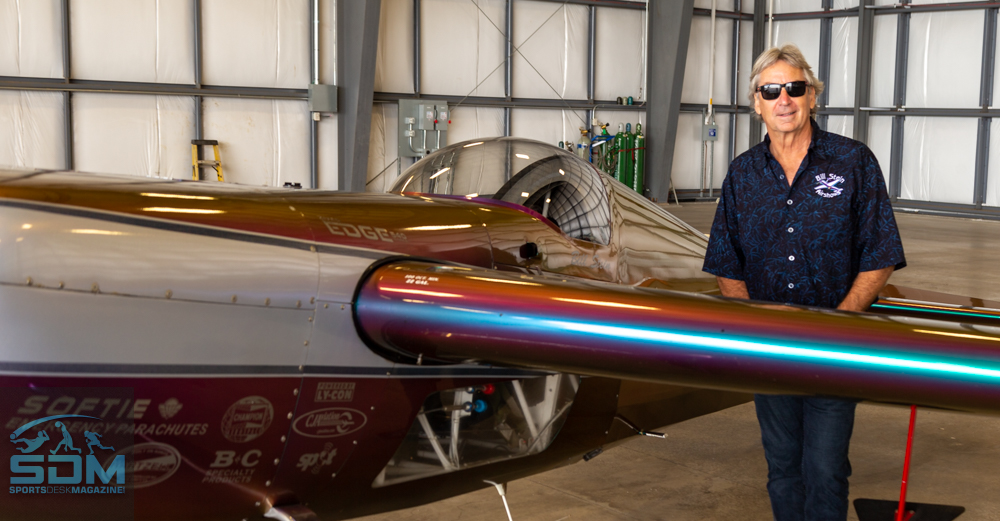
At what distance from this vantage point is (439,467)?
3.24 m

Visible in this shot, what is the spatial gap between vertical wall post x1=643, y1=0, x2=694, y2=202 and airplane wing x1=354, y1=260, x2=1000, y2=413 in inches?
742

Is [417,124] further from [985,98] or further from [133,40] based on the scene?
[985,98]

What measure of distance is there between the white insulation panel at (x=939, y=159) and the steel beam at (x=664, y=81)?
20.5 feet

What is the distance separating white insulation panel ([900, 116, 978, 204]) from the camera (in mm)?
20719

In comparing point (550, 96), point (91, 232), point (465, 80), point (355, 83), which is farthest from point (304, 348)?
point (550, 96)

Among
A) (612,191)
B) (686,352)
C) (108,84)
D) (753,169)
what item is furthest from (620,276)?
(108,84)

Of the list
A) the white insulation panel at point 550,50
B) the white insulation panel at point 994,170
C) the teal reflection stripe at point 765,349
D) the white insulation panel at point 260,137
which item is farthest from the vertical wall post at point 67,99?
the white insulation panel at point 994,170

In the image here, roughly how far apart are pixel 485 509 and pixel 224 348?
2424 mm

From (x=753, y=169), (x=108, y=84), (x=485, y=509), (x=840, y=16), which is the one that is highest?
(x=840, y=16)

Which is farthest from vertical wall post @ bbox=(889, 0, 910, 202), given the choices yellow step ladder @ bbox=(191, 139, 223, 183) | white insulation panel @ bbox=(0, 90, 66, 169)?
white insulation panel @ bbox=(0, 90, 66, 169)

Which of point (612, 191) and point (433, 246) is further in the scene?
point (612, 191)

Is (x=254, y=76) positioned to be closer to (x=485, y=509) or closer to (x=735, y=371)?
(x=485, y=509)

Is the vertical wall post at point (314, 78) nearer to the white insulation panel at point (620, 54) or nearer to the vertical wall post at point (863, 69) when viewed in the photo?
the white insulation panel at point (620, 54)

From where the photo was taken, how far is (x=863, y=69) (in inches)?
873
